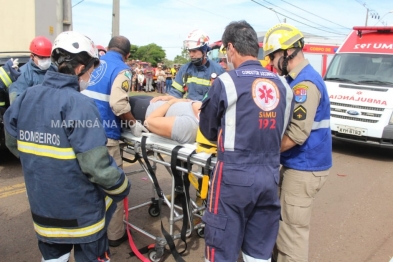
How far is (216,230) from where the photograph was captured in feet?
7.27

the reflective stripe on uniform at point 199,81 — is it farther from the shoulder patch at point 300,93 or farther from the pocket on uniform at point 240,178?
the pocket on uniform at point 240,178

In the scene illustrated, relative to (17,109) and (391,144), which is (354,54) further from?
(17,109)

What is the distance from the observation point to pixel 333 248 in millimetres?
3791

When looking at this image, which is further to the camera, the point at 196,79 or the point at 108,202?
the point at 196,79

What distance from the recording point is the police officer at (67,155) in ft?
6.19

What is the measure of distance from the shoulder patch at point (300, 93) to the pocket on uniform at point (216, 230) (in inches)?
36.0

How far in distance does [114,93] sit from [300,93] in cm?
167

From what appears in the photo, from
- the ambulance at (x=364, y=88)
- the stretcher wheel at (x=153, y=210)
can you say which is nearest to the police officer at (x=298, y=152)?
the stretcher wheel at (x=153, y=210)

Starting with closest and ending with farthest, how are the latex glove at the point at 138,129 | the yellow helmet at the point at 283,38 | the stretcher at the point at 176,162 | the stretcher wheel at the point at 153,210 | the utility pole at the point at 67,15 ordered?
the yellow helmet at the point at 283,38
the stretcher at the point at 176,162
the latex glove at the point at 138,129
the stretcher wheel at the point at 153,210
the utility pole at the point at 67,15

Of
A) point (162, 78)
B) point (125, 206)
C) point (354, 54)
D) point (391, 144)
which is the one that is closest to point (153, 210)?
point (125, 206)

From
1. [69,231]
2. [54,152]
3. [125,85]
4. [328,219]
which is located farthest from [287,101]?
[328,219]

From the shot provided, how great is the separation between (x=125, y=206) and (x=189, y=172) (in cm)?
91

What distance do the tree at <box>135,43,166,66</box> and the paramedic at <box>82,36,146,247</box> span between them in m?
64.9

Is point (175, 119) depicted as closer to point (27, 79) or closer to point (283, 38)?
point (283, 38)
